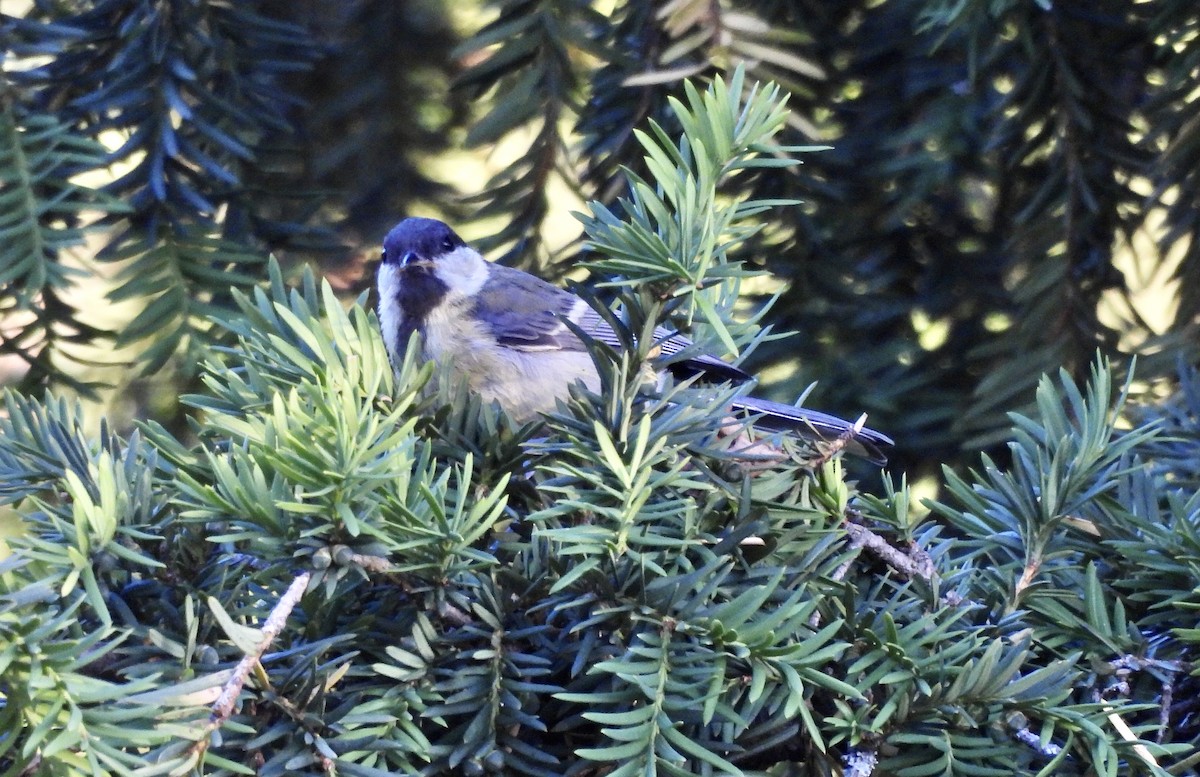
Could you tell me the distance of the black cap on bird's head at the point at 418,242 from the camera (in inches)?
67.0

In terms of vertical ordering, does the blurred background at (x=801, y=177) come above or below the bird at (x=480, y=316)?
above

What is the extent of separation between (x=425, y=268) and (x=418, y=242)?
0.06 meters

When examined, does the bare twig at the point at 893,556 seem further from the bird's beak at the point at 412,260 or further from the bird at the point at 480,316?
the bird's beak at the point at 412,260

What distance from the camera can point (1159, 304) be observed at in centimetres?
172

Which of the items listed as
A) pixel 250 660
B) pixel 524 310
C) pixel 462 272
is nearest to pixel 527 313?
pixel 524 310

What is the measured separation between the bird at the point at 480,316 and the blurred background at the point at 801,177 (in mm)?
220

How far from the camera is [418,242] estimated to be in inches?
69.1

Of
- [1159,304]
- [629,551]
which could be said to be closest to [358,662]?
[629,551]

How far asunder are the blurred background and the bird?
0.22 metres

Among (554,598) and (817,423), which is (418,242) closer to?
(817,423)

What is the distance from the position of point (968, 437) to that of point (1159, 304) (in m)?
0.55

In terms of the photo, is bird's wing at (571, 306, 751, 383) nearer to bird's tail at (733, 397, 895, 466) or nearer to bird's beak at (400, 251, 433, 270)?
bird's tail at (733, 397, 895, 466)

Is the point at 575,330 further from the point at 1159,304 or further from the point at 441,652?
the point at 1159,304

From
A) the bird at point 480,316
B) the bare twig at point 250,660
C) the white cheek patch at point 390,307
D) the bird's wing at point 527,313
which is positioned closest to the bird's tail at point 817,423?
the bird at point 480,316
